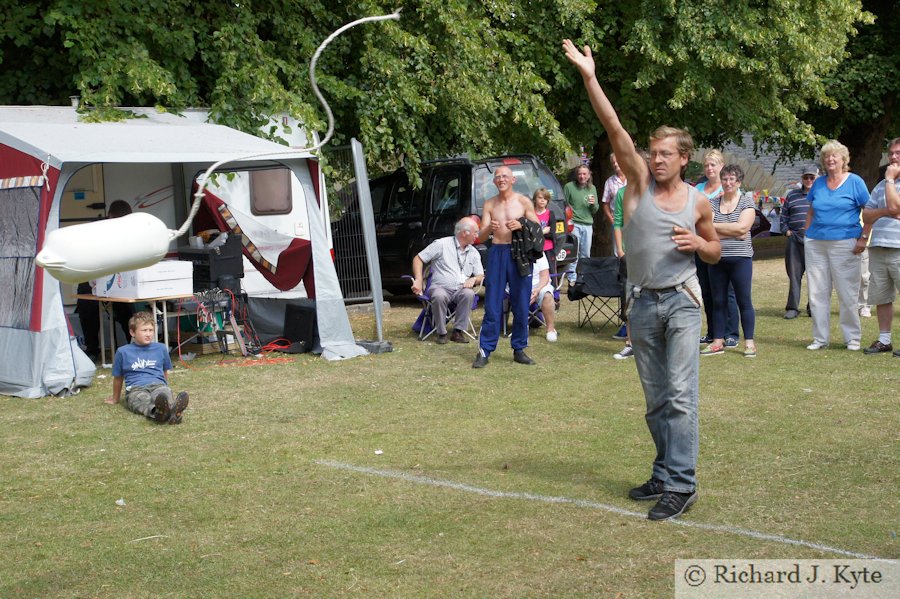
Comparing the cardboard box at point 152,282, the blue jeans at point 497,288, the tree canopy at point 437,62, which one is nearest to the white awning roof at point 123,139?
the tree canopy at point 437,62

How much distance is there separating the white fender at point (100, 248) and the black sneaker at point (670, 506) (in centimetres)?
266

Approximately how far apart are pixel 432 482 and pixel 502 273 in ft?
13.0

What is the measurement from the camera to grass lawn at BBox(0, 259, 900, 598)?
4578 millimetres

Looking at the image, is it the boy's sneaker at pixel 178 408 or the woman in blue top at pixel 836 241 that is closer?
the boy's sneaker at pixel 178 408

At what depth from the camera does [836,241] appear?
32.4 ft

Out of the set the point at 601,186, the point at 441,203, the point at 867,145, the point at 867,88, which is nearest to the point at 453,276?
the point at 441,203

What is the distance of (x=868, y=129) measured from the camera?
2252 centimetres

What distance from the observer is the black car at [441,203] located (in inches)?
555

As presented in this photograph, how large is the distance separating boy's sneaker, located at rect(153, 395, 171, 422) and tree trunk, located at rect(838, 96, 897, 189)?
60.6 feet

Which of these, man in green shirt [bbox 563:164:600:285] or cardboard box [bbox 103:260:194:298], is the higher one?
man in green shirt [bbox 563:164:600:285]

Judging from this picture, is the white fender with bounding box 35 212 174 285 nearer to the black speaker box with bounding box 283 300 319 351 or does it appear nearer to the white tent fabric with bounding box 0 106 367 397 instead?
the white tent fabric with bounding box 0 106 367 397

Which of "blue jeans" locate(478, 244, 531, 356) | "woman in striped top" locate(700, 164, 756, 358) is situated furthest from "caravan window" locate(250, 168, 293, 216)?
"woman in striped top" locate(700, 164, 756, 358)

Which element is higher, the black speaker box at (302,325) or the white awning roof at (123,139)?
the white awning roof at (123,139)

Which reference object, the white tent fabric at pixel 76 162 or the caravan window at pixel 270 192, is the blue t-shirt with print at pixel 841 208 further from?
the caravan window at pixel 270 192
